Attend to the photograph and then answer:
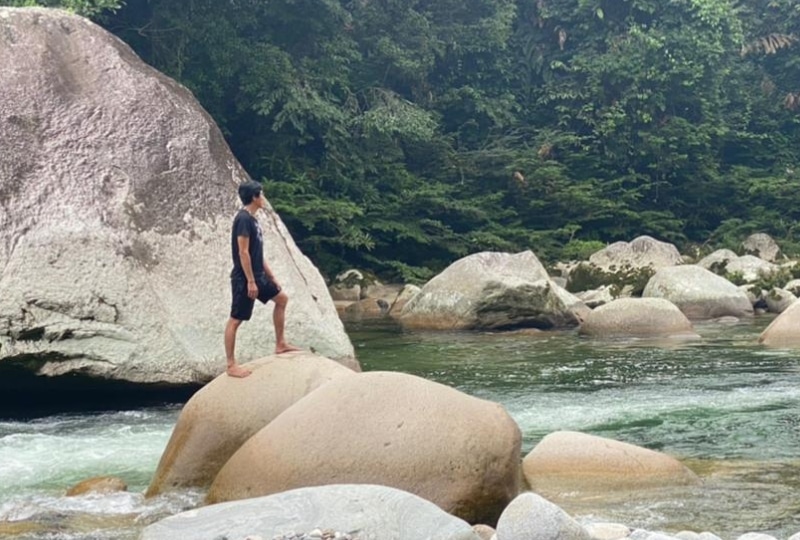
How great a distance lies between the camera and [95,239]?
32.0ft

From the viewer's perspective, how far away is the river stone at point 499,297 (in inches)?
684

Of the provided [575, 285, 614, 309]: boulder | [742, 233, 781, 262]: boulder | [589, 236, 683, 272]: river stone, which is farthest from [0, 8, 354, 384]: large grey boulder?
[742, 233, 781, 262]: boulder

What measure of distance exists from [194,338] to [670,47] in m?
24.5

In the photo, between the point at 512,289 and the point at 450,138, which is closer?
the point at 512,289

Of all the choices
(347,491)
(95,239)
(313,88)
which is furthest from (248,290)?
(313,88)

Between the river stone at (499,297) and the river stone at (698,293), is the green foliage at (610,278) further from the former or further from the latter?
the river stone at (499,297)

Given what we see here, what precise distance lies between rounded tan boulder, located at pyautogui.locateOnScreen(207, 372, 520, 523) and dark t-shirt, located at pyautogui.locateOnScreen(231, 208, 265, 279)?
6.41ft

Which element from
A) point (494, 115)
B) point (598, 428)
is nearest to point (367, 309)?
point (494, 115)

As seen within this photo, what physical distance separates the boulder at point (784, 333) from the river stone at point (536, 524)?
10041mm

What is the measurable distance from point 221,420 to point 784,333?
9.57 meters

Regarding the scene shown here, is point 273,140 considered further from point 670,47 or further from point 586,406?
point 586,406

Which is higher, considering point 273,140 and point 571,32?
point 571,32

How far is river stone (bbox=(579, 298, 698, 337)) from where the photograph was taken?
52.7 ft

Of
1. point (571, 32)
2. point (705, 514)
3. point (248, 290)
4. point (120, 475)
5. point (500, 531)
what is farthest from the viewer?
point (571, 32)
